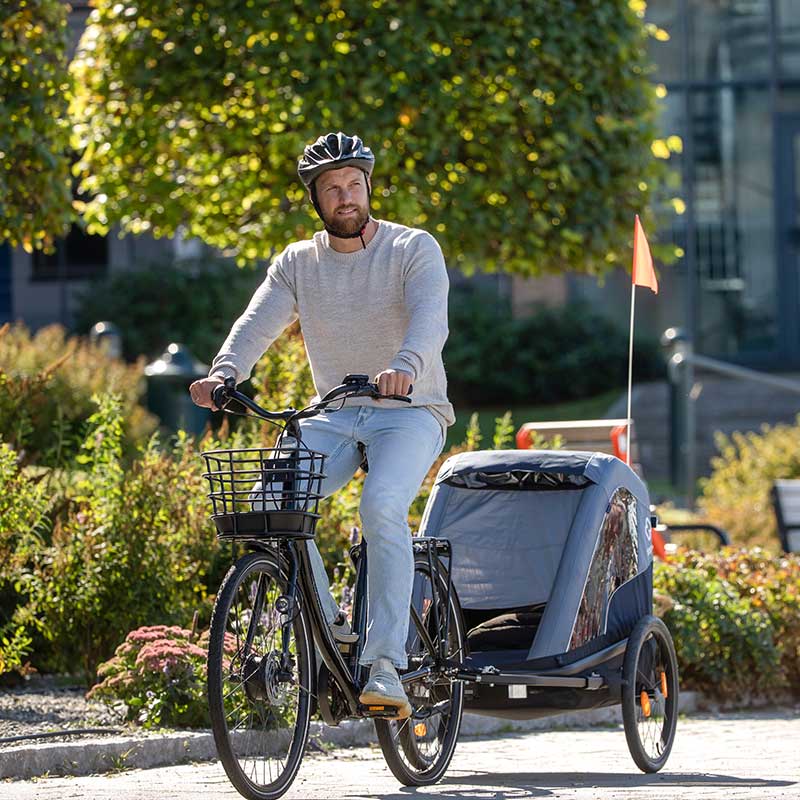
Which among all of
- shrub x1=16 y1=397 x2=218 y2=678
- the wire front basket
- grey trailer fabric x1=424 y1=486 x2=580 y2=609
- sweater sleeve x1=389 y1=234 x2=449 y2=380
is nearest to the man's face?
sweater sleeve x1=389 y1=234 x2=449 y2=380

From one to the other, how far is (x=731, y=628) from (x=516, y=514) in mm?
2343

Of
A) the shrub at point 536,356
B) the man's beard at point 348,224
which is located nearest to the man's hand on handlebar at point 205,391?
the man's beard at point 348,224

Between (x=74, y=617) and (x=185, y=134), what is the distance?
4329 mm

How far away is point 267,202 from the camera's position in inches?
441

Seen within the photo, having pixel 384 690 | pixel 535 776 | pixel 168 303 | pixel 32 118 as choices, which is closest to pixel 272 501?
pixel 384 690

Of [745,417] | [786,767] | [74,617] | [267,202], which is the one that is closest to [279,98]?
→ [267,202]

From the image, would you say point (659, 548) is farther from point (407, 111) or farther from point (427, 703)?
point (427, 703)

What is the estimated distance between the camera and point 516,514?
6.62 meters

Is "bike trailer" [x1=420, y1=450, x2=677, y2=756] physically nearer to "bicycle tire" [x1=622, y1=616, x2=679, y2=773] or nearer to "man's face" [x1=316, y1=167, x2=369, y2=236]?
"bicycle tire" [x1=622, y1=616, x2=679, y2=773]

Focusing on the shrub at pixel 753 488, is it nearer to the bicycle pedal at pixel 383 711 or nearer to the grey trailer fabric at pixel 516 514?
the grey trailer fabric at pixel 516 514

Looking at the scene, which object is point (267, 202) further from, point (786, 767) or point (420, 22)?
point (786, 767)

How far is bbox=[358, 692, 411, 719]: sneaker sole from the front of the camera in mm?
5359

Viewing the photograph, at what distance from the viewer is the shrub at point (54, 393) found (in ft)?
28.2

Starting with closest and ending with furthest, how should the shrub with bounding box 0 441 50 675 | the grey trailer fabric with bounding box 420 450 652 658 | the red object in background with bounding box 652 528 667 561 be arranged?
the grey trailer fabric with bounding box 420 450 652 658 → the shrub with bounding box 0 441 50 675 → the red object in background with bounding box 652 528 667 561
